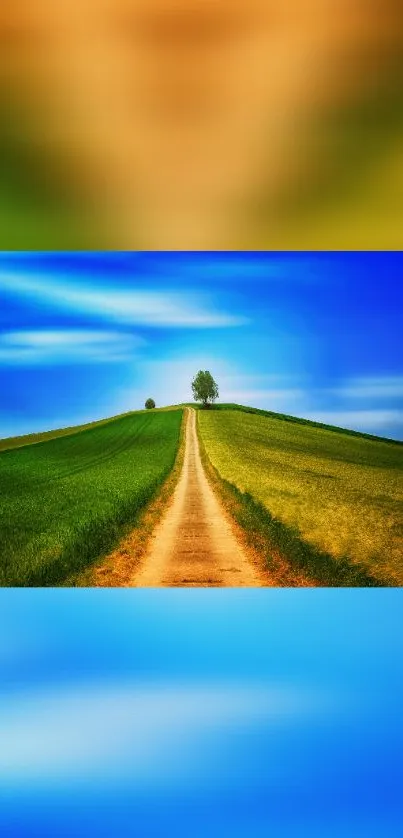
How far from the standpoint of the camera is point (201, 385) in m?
9.96

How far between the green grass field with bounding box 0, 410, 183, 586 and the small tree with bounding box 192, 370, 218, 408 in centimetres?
35

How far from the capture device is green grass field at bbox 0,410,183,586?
866cm

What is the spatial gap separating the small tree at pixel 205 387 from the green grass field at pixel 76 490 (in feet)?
1.14

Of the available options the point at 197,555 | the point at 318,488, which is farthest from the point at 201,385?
the point at 197,555

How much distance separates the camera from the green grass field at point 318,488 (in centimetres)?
882

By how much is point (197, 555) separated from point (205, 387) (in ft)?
6.87
